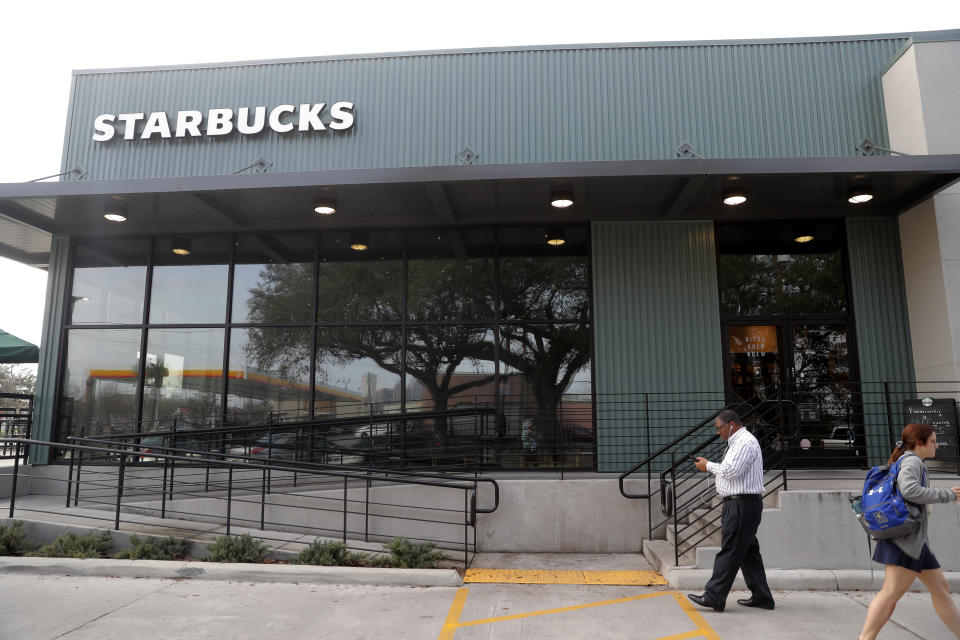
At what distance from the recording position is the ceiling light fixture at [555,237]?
11.0 metres

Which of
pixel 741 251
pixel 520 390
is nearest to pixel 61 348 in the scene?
pixel 520 390

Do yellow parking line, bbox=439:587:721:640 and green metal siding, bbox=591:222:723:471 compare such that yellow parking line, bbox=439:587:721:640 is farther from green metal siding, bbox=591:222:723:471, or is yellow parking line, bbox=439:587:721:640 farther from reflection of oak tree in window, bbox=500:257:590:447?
reflection of oak tree in window, bbox=500:257:590:447

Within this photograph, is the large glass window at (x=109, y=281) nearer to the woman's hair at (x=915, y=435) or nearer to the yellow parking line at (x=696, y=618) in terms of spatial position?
the yellow parking line at (x=696, y=618)

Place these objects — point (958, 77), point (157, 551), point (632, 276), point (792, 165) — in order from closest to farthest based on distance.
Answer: point (157, 551) → point (792, 165) → point (958, 77) → point (632, 276)

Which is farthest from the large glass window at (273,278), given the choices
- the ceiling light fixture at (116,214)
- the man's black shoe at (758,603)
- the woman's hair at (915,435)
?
the woman's hair at (915,435)

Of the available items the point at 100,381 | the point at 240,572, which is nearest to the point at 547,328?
the point at 240,572

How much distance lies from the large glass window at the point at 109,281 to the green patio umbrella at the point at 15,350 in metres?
0.97

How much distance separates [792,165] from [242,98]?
938 cm

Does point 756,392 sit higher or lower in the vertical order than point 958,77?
lower

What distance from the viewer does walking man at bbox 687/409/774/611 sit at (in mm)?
5586

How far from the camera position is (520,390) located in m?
10.4

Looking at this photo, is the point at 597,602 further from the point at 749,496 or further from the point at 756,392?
the point at 756,392

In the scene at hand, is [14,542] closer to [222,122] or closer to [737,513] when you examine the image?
[222,122]

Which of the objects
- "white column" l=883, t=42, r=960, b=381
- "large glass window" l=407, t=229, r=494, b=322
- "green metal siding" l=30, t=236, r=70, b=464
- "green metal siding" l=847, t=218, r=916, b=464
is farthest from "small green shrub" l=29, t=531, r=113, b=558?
"white column" l=883, t=42, r=960, b=381
